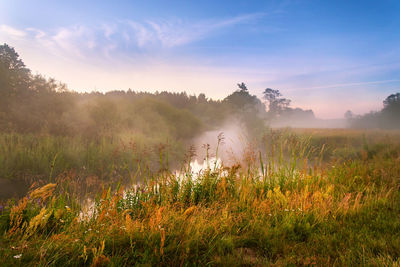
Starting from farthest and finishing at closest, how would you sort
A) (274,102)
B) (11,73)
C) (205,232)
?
(274,102), (11,73), (205,232)

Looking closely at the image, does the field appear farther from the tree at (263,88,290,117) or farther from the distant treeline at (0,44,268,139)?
the tree at (263,88,290,117)

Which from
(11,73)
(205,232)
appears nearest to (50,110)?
(11,73)

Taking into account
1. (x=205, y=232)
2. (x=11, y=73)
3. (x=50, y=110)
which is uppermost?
(x=11, y=73)

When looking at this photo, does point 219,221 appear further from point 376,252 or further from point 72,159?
point 72,159

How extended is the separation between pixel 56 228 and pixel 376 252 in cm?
396

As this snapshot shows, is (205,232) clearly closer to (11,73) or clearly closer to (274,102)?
(11,73)

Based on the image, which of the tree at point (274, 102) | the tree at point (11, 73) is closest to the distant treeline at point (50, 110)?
the tree at point (11, 73)

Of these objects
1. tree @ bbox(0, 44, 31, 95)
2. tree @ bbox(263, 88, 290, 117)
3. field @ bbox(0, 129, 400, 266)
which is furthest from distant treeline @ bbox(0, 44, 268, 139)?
tree @ bbox(263, 88, 290, 117)

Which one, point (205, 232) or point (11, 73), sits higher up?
point (11, 73)

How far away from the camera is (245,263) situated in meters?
2.27

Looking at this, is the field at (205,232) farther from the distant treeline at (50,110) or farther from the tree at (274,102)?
the tree at (274,102)

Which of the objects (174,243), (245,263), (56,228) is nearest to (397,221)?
(245,263)

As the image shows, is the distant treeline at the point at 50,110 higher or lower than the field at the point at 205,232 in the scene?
higher

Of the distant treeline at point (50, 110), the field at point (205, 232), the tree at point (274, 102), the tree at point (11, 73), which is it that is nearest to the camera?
the field at point (205, 232)
